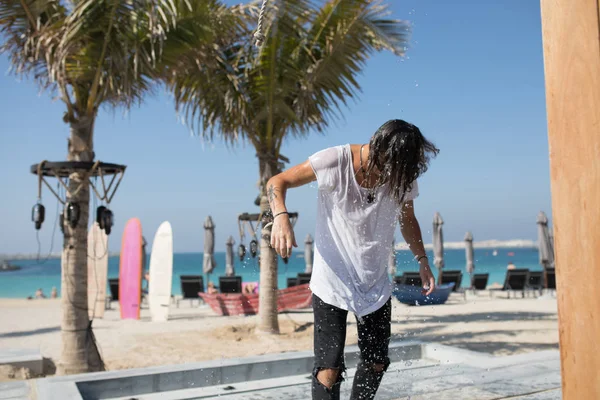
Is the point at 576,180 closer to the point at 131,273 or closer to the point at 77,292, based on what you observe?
the point at 77,292

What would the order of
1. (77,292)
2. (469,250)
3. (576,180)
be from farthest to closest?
(469,250), (77,292), (576,180)

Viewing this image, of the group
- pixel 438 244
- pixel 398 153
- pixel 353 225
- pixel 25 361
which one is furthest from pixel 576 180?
pixel 438 244

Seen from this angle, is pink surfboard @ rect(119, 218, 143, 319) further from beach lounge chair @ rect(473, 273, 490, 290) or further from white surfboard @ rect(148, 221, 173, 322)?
beach lounge chair @ rect(473, 273, 490, 290)

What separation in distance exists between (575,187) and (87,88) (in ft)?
18.9

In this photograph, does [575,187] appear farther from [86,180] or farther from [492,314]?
[492,314]

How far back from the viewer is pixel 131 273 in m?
13.2

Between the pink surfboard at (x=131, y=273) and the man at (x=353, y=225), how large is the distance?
11138 mm

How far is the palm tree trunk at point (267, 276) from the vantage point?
8375 mm

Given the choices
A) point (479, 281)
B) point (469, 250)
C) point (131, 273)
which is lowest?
point (479, 281)

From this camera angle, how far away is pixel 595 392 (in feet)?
5.70

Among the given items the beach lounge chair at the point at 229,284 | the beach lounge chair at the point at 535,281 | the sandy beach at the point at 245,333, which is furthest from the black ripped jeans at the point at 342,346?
the beach lounge chair at the point at 535,281

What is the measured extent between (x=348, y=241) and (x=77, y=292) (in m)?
4.28

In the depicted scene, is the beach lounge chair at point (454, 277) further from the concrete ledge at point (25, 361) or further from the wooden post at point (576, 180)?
the wooden post at point (576, 180)

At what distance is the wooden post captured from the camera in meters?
1.73
